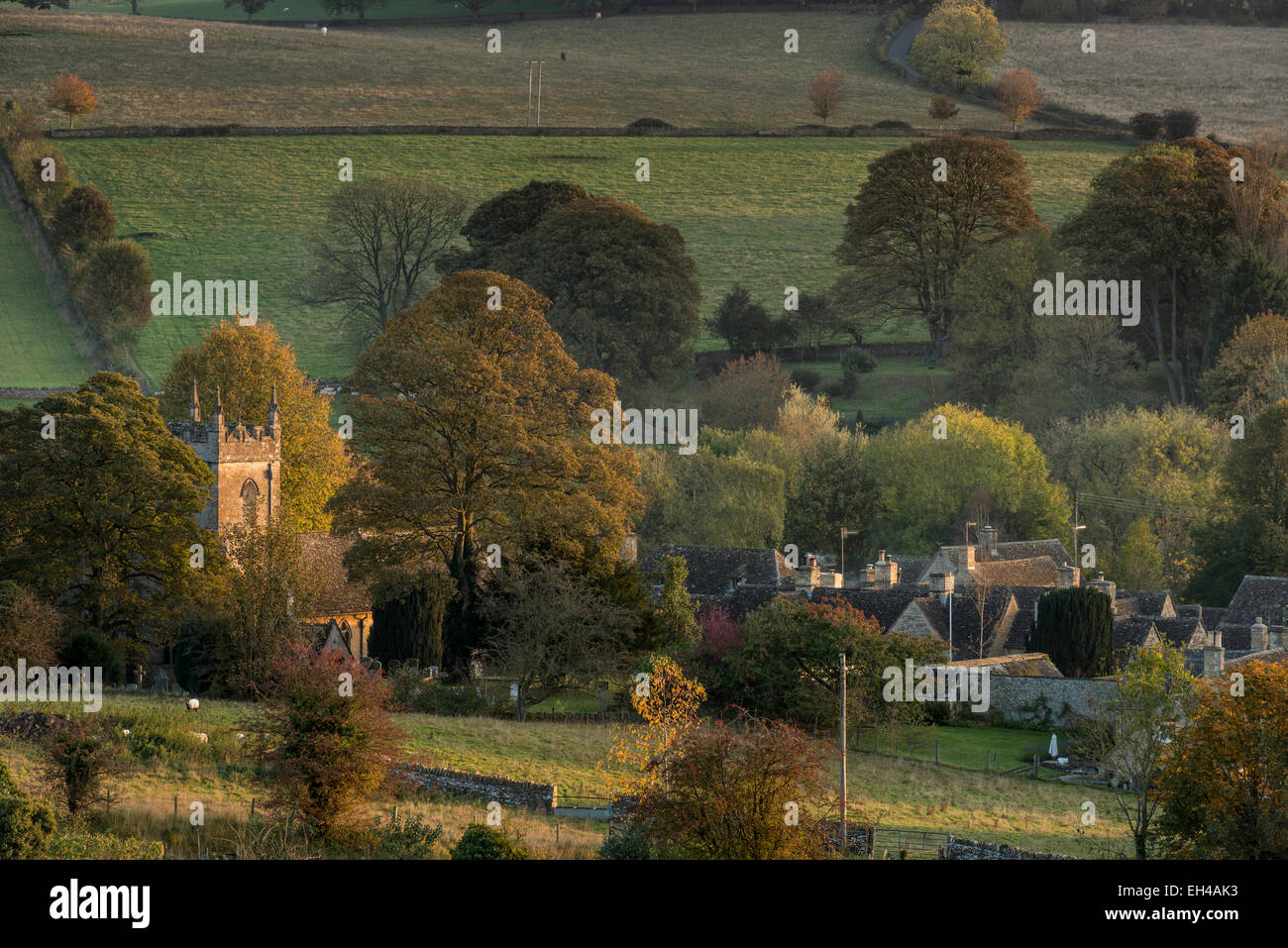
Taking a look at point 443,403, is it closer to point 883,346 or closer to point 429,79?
point 883,346

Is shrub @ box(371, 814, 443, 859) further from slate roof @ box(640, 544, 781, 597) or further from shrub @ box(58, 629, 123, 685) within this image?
slate roof @ box(640, 544, 781, 597)

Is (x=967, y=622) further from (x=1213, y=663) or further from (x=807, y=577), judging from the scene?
(x=1213, y=663)

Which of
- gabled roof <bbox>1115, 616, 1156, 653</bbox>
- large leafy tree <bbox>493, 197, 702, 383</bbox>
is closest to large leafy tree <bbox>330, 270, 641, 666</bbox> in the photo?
gabled roof <bbox>1115, 616, 1156, 653</bbox>

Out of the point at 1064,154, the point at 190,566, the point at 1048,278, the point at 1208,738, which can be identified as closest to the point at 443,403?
the point at 190,566

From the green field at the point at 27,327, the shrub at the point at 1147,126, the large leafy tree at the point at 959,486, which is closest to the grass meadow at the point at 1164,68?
the shrub at the point at 1147,126

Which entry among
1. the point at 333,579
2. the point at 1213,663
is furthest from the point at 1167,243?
the point at 333,579

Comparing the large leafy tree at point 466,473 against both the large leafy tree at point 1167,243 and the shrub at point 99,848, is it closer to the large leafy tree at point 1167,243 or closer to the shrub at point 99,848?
the shrub at point 99,848

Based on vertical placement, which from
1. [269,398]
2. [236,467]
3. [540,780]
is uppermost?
[269,398]
